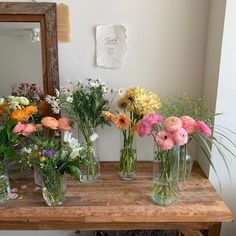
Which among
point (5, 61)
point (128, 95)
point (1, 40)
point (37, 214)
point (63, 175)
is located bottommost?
point (37, 214)

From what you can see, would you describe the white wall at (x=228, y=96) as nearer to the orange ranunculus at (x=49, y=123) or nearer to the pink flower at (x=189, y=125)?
the pink flower at (x=189, y=125)

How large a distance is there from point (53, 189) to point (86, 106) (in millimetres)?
413

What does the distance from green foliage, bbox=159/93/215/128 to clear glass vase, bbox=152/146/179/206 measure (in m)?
0.26

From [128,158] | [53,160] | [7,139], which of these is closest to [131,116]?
[128,158]

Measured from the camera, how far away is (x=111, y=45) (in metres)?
1.42

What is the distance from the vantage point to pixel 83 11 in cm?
139

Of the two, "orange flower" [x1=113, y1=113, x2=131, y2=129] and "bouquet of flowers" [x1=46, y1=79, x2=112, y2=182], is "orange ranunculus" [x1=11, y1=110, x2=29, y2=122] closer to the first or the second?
"bouquet of flowers" [x1=46, y1=79, x2=112, y2=182]

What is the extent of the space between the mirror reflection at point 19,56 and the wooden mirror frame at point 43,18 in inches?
1.0

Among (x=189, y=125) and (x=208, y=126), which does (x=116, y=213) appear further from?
(x=208, y=126)

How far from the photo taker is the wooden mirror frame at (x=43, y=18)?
1325 millimetres

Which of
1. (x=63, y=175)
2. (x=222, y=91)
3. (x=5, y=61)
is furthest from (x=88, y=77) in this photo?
(x=222, y=91)

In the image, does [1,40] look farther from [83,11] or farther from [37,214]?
[37,214]

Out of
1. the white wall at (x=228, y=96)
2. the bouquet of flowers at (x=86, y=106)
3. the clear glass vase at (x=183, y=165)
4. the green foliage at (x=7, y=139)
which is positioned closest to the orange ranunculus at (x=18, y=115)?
the green foliage at (x=7, y=139)

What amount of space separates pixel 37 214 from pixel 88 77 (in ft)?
2.44
